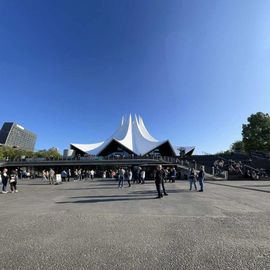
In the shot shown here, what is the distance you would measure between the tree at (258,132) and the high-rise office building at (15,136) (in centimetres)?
11036

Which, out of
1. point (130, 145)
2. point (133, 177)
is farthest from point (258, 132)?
point (133, 177)

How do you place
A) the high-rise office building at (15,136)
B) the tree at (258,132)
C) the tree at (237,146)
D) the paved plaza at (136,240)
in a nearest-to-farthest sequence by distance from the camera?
the paved plaza at (136,240) < the tree at (258,132) < the tree at (237,146) < the high-rise office building at (15,136)

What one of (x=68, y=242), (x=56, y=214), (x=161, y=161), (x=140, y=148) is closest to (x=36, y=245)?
(x=68, y=242)

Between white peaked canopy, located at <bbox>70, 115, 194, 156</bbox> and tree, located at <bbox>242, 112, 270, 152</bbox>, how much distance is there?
59.4 feet

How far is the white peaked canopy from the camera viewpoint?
221 ft

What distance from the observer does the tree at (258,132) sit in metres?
55.9

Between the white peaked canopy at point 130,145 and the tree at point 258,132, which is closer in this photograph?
the tree at point 258,132

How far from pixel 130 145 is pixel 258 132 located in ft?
96.6

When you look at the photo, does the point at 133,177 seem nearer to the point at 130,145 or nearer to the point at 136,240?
the point at 136,240

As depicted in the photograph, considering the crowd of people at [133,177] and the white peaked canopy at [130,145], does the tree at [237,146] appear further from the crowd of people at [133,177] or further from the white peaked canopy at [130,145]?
the crowd of people at [133,177]

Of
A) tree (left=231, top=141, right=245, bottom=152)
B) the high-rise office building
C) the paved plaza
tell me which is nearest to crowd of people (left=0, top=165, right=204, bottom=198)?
the paved plaza

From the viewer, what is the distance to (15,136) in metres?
139

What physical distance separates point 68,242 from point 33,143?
560 ft

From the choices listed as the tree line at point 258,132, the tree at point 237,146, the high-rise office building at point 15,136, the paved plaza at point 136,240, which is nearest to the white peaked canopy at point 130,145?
the tree line at point 258,132
